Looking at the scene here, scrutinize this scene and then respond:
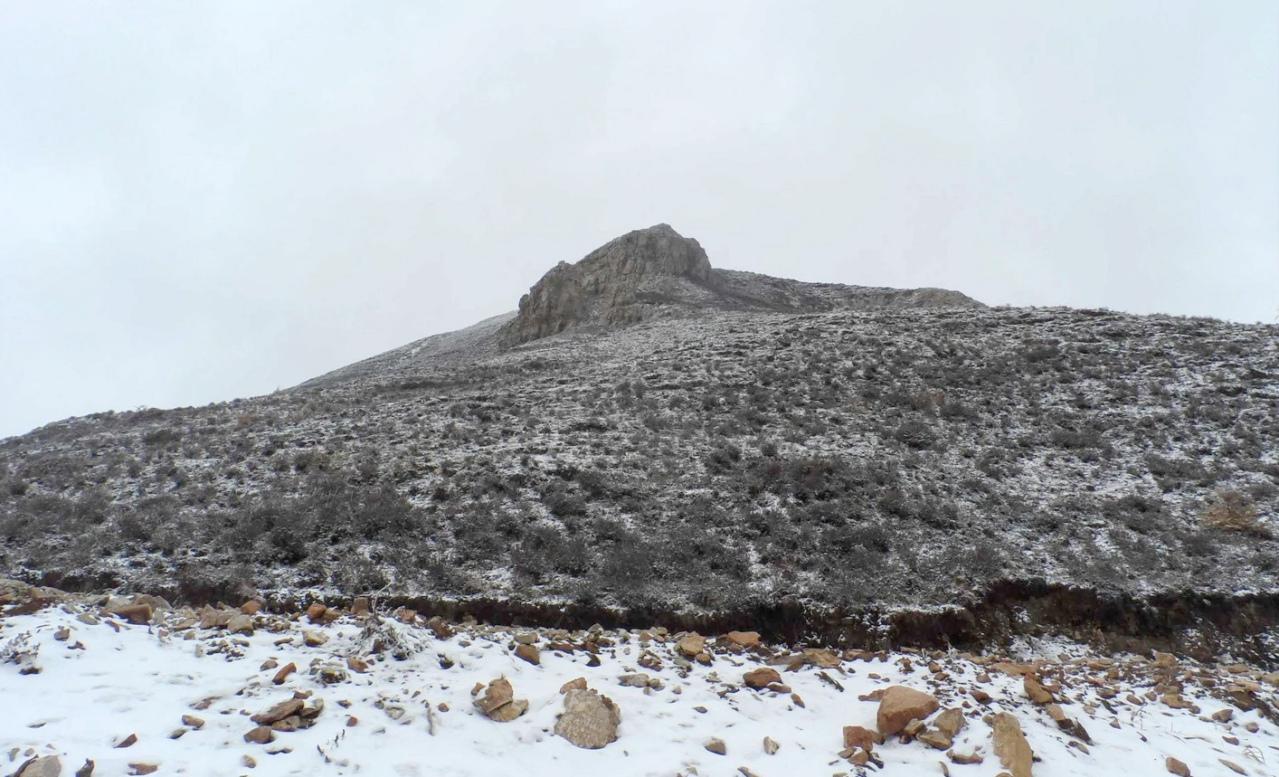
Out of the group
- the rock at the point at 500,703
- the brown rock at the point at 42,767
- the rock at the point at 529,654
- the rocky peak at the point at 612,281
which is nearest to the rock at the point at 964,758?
the rock at the point at 500,703

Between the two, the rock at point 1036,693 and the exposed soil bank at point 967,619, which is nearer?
the rock at point 1036,693

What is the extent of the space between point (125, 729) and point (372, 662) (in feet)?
6.25

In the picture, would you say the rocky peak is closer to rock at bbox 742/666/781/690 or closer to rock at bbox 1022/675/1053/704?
rock at bbox 742/666/781/690

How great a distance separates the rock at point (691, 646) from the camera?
7.44 m

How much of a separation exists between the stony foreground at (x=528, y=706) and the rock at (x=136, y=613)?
0.09m

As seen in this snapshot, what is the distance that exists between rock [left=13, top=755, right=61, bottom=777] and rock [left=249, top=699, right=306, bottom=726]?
3.77 ft

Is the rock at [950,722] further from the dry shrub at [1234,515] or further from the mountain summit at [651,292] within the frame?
the mountain summit at [651,292]

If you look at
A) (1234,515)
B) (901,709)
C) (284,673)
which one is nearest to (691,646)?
(901,709)

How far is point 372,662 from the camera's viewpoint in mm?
6340

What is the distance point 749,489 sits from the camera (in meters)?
14.1

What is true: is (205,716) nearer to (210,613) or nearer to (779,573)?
(210,613)

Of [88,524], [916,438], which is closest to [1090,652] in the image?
[916,438]

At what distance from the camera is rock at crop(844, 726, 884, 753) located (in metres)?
5.57

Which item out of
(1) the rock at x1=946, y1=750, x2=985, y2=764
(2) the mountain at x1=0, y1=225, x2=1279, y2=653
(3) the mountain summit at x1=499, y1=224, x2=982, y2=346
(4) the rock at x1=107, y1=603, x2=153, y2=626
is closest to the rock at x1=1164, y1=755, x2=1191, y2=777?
(1) the rock at x1=946, y1=750, x2=985, y2=764
